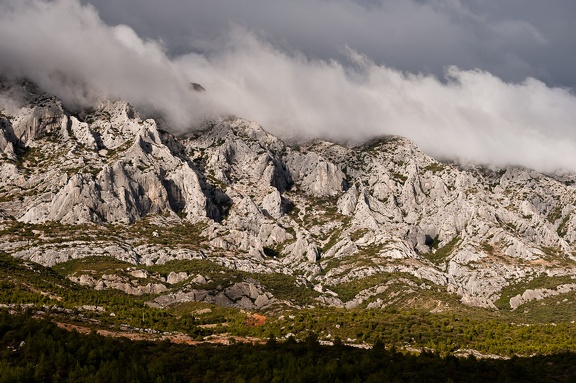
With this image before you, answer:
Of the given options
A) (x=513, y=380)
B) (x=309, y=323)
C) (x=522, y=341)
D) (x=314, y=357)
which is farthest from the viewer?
(x=309, y=323)

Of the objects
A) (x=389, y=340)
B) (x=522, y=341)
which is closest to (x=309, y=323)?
(x=389, y=340)

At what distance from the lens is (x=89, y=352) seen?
35656 mm

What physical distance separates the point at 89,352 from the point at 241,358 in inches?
494

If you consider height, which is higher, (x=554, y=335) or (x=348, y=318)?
(x=348, y=318)

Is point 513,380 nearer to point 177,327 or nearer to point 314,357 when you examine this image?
point 314,357

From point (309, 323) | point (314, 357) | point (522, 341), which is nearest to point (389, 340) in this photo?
point (309, 323)

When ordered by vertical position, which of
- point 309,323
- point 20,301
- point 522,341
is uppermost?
point 20,301

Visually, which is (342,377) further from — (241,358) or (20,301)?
(20,301)

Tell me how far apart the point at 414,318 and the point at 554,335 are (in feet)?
77.6

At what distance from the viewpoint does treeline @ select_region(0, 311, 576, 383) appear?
31.7 meters

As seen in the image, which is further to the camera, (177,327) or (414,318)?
(414,318)

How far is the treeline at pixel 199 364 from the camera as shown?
31703 millimetres

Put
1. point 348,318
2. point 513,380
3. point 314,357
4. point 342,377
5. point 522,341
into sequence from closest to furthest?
point 342,377 < point 513,380 < point 314,357 < point 522,341 < point 348,318

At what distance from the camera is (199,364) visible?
122 feet
